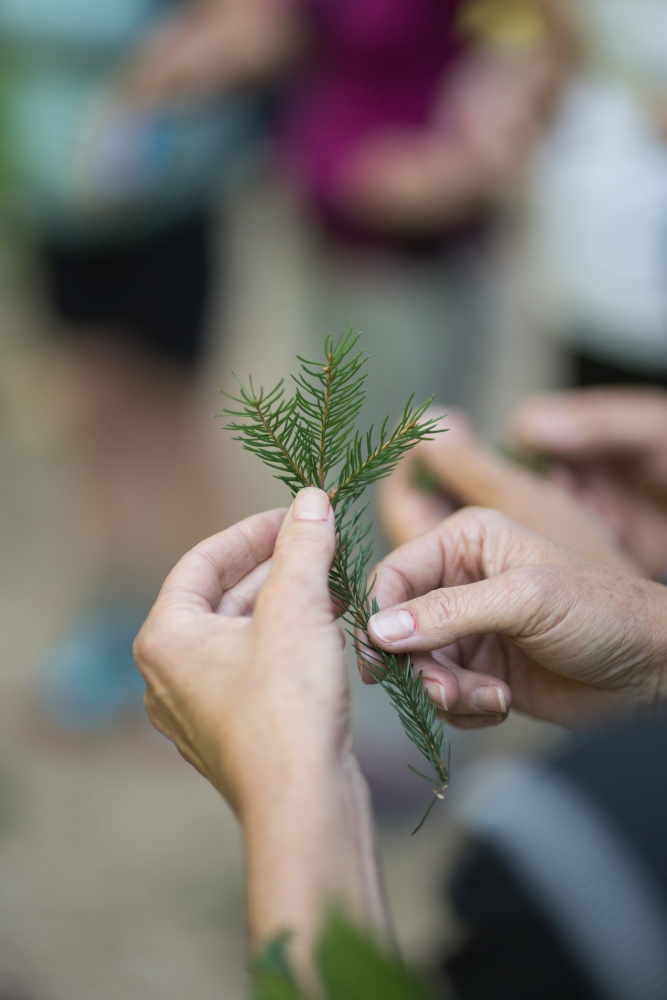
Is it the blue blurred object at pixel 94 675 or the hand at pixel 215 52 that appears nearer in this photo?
the hand at pixel 215 52

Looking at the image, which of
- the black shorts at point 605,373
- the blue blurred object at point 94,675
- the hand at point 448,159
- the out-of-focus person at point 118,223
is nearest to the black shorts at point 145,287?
the out-of-focus person at point 118,223

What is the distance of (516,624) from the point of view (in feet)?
2.54

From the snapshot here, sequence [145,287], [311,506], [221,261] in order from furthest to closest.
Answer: [221,261]
[145,287]
[311,506]

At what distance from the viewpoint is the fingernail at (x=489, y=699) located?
79 centimetres

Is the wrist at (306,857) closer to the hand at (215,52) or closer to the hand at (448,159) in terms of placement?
the hand at (448,159)

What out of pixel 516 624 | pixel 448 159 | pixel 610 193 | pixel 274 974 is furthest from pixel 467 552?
pixel 448 159

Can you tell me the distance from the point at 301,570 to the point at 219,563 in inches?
4.6

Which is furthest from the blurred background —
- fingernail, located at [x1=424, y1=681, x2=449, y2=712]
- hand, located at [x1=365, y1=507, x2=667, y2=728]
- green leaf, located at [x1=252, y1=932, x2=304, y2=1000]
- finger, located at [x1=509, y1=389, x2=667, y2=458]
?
green leaf, located at [x1=252, y1=932, x2=304, y2=1000]

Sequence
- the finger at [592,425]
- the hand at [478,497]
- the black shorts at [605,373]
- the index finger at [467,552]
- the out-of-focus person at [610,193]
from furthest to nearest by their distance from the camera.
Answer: the black shorts at [605,373] → the out-of-focus person at [610,193] → the finger at [592,425] → the hand at [478,497] → the index finger at [467,552]

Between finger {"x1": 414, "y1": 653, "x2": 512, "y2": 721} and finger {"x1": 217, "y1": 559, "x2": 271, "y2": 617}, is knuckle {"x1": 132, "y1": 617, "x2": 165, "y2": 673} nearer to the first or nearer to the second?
finger {"x1": 217, "y1": 559, "x2": 271, "y2": 617}

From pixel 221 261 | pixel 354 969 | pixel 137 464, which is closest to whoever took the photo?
pixel 354 969

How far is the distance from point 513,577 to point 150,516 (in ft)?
6.81

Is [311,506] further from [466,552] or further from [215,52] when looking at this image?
[215,52]

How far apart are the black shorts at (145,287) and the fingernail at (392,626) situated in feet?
5.82
